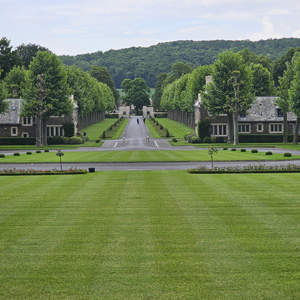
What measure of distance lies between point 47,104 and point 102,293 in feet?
243

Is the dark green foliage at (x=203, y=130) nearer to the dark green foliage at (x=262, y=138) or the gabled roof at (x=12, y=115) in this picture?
the dark green foliage at (x=262, y=138)

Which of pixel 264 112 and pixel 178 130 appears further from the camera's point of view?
pixel 178 130

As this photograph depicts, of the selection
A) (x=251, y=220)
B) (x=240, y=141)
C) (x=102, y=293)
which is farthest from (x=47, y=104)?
(x=102, y=293)

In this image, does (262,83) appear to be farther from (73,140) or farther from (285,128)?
(73,140)

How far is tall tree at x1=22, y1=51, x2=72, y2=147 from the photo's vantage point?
84.2 metres

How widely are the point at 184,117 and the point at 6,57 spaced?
55.2 meters

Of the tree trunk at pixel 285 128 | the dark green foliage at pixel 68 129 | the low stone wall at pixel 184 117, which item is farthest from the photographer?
the low stone wall at pixel 184 117

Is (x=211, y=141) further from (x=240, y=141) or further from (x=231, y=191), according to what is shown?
(x=231, y=191)

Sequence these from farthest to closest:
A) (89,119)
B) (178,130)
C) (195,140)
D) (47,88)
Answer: (89,119) < (178,130) < (195,140) < (47,88)

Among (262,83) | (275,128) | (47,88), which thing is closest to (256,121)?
(275,128)

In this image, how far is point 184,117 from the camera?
477 feet

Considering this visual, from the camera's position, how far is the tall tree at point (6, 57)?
140 metres

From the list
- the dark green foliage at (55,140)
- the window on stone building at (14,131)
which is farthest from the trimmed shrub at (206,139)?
the window on stone building at (14,131)

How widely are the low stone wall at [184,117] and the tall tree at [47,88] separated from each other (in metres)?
45.2
